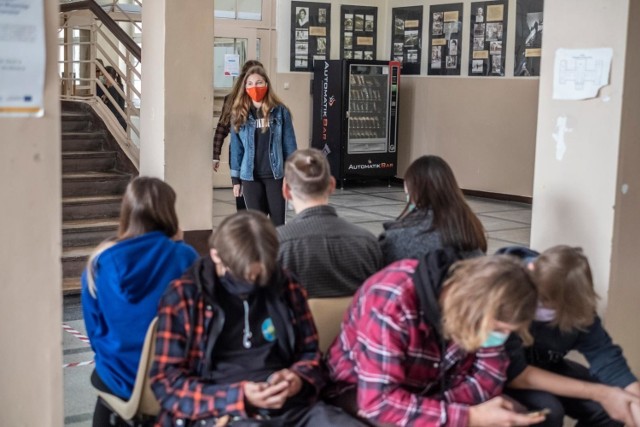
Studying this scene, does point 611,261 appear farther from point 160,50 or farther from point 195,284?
point 160,50

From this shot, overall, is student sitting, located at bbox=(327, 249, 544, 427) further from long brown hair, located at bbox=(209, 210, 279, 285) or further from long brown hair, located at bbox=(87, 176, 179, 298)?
long brown hair, located at bbox=(87, 176, 179, 298)

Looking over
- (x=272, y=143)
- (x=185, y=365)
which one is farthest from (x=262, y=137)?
(x=185, y=365)

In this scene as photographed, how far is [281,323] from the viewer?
2436 millimetres

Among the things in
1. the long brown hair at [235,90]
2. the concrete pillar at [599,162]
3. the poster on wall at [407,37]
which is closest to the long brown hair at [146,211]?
the concrete pillar at [599,162]

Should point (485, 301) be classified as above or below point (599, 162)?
below

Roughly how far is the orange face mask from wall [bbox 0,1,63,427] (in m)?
3.39

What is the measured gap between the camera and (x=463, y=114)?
11.1 metres

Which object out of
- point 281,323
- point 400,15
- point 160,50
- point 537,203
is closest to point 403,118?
point 400,15

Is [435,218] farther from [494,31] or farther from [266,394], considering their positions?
[494,31]

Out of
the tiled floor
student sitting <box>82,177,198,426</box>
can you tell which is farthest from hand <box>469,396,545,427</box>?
the tiled floor

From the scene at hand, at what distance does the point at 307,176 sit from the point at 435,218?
465mm

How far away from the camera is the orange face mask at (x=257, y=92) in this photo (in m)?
5.77

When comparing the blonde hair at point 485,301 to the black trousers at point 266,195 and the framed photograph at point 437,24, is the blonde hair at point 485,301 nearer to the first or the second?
the black trousers at point 266,195

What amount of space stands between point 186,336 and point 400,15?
10222mm
